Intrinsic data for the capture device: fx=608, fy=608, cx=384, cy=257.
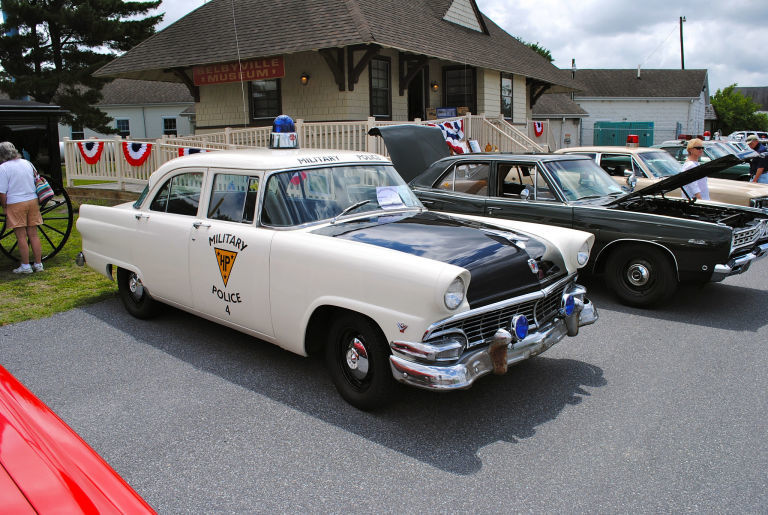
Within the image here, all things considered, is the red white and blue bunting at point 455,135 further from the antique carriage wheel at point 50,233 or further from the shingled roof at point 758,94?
the shingled roof at point 758,94

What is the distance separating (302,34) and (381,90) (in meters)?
2.51

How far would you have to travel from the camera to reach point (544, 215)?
22.8ft

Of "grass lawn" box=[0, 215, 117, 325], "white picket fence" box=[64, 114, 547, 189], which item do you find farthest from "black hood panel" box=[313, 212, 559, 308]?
"white picket fence" box=[64, 114, 547, 189]

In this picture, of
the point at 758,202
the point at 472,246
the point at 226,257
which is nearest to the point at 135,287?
the point at 226,257

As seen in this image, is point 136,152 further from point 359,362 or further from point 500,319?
point 500,319

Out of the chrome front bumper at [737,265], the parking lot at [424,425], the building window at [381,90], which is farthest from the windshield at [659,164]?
the building window at [381,90]

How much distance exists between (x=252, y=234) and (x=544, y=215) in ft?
12.4

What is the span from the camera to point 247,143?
1457cm

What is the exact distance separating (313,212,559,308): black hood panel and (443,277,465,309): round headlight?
15 centimetres

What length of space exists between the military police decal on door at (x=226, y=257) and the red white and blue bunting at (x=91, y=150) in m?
11.8

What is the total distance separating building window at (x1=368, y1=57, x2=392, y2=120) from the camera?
15.3 meters

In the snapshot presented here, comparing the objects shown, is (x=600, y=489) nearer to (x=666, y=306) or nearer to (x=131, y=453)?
(x=131, y=453)

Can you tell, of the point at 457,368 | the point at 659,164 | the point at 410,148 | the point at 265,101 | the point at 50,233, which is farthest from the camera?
the point at 265,101

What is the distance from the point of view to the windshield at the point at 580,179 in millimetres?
7117
